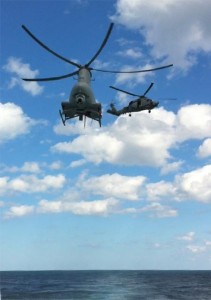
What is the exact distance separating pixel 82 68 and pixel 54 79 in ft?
7.54

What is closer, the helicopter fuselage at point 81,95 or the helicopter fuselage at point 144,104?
the helicopter fuselage at point 81,95

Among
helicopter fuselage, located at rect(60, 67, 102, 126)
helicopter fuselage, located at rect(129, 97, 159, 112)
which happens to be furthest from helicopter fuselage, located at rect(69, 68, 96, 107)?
helicopter fuselage, located at rect(129, 97, 159, 112)

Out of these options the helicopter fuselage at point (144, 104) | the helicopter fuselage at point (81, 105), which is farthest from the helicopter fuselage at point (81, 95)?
the helicopter fuselage at point (144, 104)

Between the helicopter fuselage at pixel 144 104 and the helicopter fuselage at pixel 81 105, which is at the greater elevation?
the helicopter fuselage at pixel 144 104

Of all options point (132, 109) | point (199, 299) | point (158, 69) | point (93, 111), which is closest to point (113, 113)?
point (132, 109)

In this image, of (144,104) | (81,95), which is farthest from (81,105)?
(144,104)

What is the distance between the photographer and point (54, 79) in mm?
28000

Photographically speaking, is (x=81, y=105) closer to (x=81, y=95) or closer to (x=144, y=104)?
(x=81, y=95)

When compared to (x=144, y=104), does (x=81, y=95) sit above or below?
below

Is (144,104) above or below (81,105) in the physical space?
above

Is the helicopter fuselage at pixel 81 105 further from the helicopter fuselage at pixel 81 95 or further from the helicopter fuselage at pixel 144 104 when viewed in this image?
the helicopter fuselage at pixel 144 104

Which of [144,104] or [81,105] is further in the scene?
[144,104]

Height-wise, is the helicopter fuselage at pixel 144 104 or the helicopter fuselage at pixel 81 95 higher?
the helicopter fuselage at pixel 144 104

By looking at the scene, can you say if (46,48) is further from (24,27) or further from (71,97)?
(71,97)
